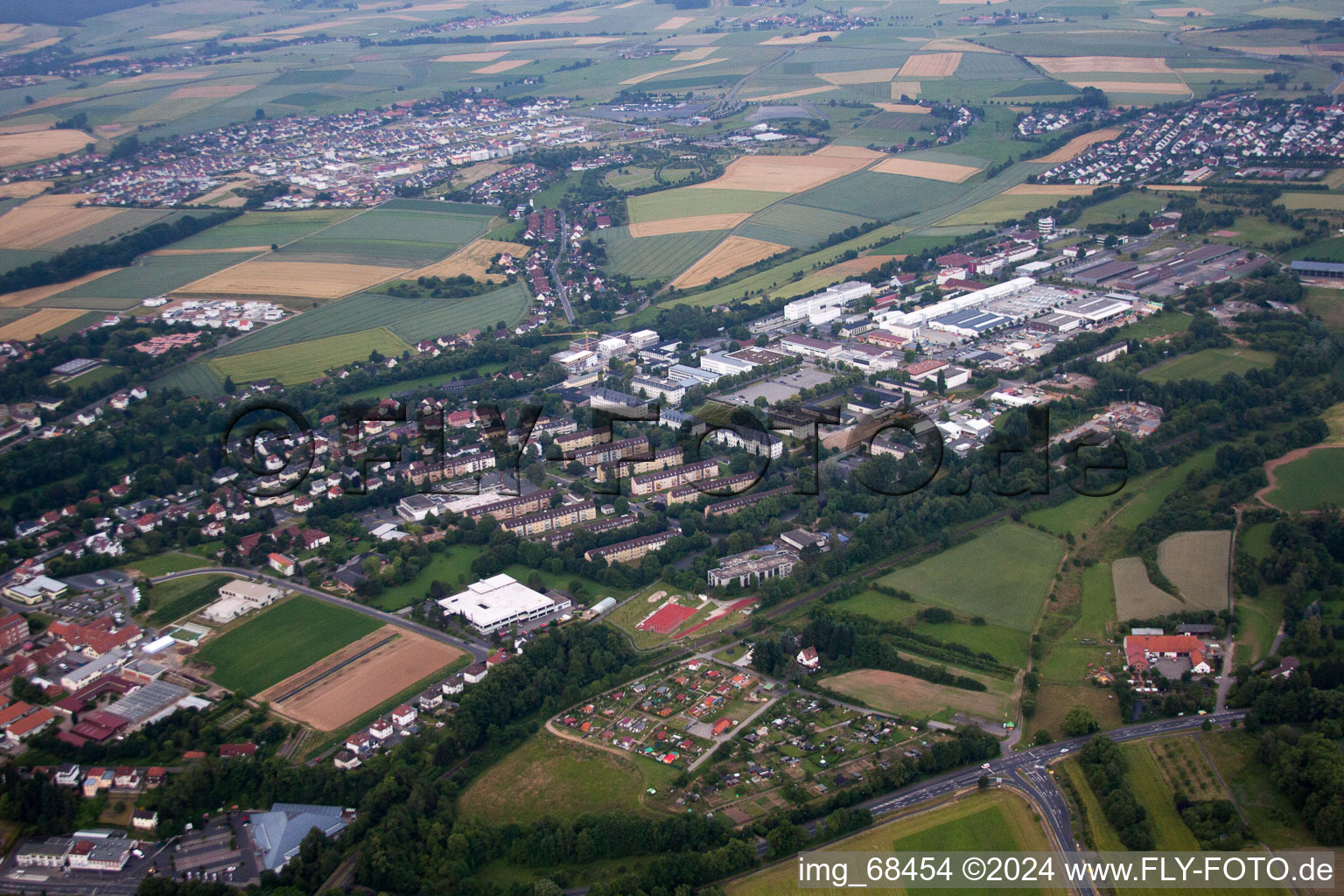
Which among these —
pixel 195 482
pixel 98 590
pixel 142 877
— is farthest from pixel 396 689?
pixel 195 482

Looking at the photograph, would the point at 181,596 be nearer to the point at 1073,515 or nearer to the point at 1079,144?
the point at 1073,515

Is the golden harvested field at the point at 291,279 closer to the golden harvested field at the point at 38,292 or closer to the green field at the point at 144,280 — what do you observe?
the green field at the point at 144,280

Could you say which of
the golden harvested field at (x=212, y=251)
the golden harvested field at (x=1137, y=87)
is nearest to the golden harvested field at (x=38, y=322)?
the golden harvested field at (x=212, y=251)

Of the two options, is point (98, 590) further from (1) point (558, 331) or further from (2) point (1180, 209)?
(2) point (1180, 209)

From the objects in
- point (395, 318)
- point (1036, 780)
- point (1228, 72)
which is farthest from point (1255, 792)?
point (1228, 72)

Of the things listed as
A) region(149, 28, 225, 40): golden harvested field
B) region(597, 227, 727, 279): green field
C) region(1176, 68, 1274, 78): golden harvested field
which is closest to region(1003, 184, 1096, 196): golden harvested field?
region(597, 227, 727, 279): green field
